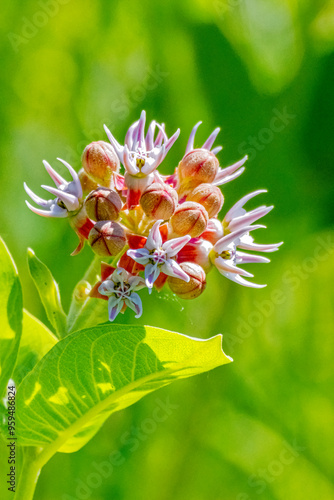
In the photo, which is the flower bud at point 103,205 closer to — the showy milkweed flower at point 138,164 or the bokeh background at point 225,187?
the showy milkweed flower at point 138,164

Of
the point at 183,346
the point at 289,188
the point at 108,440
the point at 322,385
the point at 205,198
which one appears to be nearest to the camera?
the point at 183,346

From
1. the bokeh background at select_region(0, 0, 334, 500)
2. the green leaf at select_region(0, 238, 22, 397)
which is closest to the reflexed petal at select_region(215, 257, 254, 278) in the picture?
the green leaf at select_region(0, 238, 22, 397)

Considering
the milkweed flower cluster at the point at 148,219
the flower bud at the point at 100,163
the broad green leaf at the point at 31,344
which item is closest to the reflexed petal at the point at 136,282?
the milkweed flower cluster at the point at 148,219

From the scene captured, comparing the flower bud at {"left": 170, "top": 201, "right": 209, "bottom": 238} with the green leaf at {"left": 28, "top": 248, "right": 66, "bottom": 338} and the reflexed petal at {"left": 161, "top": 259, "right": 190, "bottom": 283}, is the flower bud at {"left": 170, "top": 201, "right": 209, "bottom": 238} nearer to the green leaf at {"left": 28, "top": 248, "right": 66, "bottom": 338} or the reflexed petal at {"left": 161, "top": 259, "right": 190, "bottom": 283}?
the reflexed petal at {"left": 161, "top": 259, "right": 190, "bottom": 283}

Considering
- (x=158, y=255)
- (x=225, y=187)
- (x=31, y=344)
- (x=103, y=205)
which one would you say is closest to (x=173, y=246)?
(x=158, y=255)

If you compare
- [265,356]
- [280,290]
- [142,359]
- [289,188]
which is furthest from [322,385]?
[142,359]

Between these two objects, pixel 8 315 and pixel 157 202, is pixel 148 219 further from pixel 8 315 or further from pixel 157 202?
pixel 8 315

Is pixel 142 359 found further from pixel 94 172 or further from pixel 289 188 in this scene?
pixel 289 188
